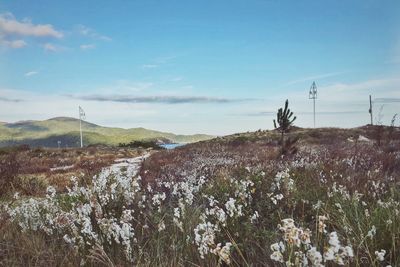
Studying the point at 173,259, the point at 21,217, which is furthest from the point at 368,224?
the point at 21,217

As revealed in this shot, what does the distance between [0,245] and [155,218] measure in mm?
1926

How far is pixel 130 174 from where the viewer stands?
20.7ft

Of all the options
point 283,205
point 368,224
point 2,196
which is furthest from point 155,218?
point 2,196

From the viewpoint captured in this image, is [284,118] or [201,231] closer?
[201,231]

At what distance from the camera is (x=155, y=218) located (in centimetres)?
501

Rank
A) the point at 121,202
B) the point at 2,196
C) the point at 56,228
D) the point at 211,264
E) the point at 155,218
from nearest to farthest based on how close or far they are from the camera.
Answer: the point at 211,264 → the point at 155,218 → the point at 56,228 → the point at 121,202 → the point at 2,196

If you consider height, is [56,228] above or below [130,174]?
below

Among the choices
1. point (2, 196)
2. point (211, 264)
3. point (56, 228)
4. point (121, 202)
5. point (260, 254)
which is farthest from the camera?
point (2, 196)

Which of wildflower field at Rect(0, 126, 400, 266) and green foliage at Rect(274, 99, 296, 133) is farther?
green foliage at Rect(274, 99, 296, 133)

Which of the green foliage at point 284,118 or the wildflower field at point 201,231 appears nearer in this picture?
the wildflower field at point 201,231

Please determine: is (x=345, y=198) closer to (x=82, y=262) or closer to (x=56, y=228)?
(x=82, y=262)

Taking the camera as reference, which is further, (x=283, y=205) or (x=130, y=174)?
(x=130, y=174)

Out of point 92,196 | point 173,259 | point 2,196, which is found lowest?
point 2,196

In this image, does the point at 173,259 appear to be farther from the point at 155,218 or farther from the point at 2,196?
the point at 2,196
